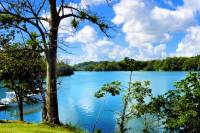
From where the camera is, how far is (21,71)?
23125 millimetres

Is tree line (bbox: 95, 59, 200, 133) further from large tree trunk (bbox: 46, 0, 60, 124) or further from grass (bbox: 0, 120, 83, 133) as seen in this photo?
large tree trunk (bbox: 46, 0, 60, 124)

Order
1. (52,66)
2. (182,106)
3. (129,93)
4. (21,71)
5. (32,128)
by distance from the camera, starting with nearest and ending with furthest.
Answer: (32,128)
(182,106)
(52,66)
(129,93)
(21,71)

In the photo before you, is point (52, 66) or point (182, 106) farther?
point (52, 66)

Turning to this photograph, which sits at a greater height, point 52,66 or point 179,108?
point 52,66

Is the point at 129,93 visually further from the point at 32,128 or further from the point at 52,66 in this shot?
the point at 32,128

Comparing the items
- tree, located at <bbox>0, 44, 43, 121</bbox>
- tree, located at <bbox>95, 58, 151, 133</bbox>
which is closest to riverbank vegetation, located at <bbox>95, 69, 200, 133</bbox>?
tree, located at <bbox>95, 58, 151, 133</bbox>

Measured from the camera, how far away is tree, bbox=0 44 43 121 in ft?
65.5

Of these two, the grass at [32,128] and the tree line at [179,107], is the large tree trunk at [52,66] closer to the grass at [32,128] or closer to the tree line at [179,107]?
the grass at [32,128]

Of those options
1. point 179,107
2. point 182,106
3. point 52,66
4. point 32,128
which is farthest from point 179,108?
point 52,66

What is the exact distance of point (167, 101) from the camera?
51.8ft

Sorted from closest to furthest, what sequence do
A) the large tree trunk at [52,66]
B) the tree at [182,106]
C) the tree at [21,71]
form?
the tree at [182,106], the large tree trunk at [52,66], the tree at [21,71]

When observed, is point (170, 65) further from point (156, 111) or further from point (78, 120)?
point (156, 111)

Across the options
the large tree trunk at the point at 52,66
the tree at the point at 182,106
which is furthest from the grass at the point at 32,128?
the tree at the point at 182,106

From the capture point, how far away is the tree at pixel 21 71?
1995 centimetres
